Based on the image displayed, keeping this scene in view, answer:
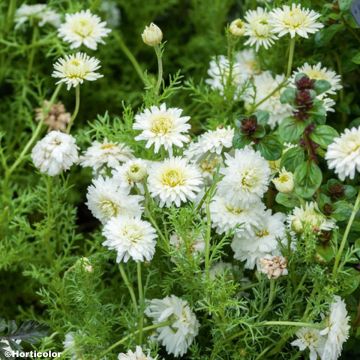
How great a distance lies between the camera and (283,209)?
128cm

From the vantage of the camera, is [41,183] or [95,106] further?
[95,106]

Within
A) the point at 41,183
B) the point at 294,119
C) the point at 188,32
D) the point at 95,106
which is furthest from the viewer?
the point at 188,32

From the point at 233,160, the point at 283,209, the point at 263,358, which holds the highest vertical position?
the point at 233,160

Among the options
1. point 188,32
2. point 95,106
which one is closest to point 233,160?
point 95,106

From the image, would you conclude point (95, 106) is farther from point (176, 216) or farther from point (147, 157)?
point (176, 216)

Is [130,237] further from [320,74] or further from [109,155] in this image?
[320,74]

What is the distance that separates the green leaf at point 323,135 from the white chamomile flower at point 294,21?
0.22 meters

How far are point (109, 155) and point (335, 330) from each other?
0.45 m

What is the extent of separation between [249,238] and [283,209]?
118 mm

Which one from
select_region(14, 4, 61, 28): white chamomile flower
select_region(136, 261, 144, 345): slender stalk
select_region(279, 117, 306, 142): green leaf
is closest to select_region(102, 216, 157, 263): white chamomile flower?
select_region(136, 261, 144, 345): slender stalk

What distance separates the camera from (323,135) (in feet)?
3.60

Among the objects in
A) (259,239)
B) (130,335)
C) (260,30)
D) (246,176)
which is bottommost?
(130,335)

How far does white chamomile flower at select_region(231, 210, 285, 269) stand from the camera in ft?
3.88

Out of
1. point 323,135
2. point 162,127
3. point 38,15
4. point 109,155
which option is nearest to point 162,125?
point 162,127
